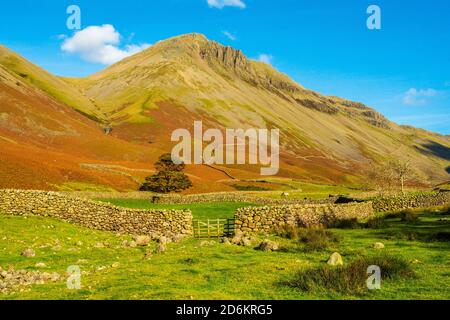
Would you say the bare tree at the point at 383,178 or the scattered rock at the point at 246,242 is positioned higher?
the bare tree at the point at 383,178

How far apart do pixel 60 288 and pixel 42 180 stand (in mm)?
57949

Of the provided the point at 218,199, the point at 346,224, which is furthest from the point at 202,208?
the point at 346,224

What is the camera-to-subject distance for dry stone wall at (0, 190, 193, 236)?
3056 cm

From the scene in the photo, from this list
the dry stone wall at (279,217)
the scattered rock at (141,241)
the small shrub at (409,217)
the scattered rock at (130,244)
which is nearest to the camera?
the scattered rock at (130,244)

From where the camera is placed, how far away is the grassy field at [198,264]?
12.1m

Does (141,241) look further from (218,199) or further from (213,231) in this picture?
(218,199)

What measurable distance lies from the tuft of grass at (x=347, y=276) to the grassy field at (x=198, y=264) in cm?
27

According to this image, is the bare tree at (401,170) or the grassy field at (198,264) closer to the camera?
the grassy field at (198,264)

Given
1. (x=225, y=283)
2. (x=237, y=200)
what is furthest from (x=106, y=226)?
(x=237, y=200)

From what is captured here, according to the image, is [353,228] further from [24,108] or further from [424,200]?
[24,108]

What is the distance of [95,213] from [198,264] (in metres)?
17.0

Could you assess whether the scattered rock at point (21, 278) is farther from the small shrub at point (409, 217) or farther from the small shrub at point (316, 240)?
the small shrub at point (409, 217)

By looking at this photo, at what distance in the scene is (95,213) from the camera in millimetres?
31438

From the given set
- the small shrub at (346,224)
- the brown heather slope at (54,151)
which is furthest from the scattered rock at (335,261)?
the brown heather slope at (54,151)
